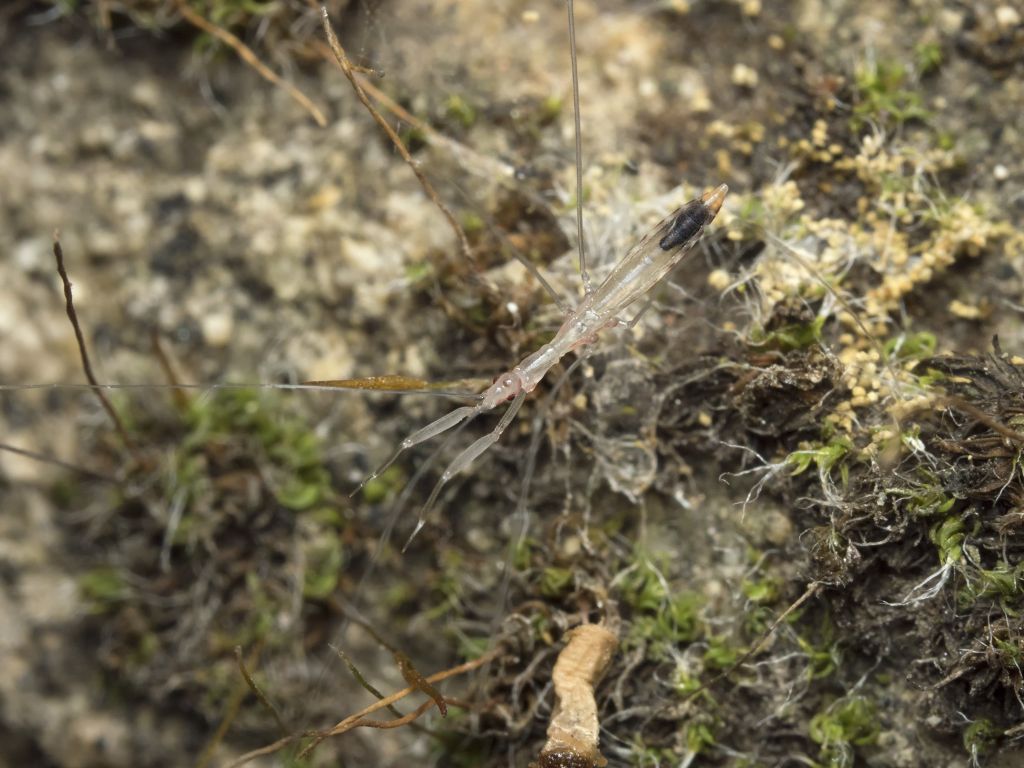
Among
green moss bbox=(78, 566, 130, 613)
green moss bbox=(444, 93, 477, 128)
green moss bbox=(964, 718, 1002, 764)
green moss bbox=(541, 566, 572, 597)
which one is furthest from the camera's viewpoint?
green moss bbox=(78, 566, 130, 613)

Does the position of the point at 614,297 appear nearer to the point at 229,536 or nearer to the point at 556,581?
the point at 556,581

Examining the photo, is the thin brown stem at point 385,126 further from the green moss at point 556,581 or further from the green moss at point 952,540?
the green moss at point 952,540

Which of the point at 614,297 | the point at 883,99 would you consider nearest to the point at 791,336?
the point at 614,297

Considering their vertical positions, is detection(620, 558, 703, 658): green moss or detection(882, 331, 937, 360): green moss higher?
detection(882, 331, 937, 360): green moss

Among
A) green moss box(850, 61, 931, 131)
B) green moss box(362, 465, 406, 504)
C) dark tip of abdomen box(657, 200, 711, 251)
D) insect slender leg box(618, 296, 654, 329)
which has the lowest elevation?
green moss box(362, 465, 406, 504)

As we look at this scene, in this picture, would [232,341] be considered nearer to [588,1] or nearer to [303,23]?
[303,23]

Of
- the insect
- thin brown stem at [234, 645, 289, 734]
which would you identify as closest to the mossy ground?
the insect

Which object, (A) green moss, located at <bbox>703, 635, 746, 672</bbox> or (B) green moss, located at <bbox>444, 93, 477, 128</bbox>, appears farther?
(B) green moss, located at <bbox>444, 93, 477, 128</bbox>

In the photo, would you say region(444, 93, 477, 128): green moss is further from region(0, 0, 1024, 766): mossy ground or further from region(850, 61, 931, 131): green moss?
region(850, 61, 931, 131): green moss
